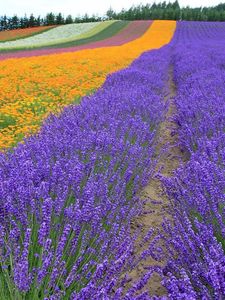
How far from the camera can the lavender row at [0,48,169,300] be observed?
59.6 inches

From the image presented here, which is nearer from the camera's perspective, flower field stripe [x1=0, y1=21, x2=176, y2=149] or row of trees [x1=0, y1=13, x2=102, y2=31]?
flower field stripe [x1=0, y1=21, x2=176, y2=149]

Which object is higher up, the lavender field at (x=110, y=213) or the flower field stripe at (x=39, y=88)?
the lavender field at (x=110, y=213)

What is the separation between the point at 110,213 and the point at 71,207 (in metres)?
0.35

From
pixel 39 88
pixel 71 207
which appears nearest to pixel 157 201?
pixel 71 207

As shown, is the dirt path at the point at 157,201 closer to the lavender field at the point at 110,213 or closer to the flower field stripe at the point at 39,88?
the lavender field at the point at 110,213

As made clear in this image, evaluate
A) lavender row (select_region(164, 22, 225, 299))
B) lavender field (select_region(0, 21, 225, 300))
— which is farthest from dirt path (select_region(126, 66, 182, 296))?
lavender row (select_region(164, 22, 225, 299))

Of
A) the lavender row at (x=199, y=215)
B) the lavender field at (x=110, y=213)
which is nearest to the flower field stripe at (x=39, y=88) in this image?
the lavender field at (x=110, y=213)

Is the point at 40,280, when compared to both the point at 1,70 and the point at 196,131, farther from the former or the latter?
the point at 1,70

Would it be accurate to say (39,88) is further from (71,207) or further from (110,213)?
(71,207)

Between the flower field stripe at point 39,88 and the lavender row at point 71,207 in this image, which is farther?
the flower field stripe at point 39,88

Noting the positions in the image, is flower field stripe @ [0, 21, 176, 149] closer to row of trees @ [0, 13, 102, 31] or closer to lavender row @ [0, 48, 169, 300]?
lavender row @ [0, 48, 169, 300]

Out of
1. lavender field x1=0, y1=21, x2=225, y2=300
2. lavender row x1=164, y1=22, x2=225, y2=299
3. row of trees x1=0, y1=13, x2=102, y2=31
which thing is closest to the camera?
lavender row x1=164, y1=22, x2=225, y2=299

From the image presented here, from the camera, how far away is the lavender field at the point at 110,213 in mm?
1502

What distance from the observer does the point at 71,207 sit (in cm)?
183
